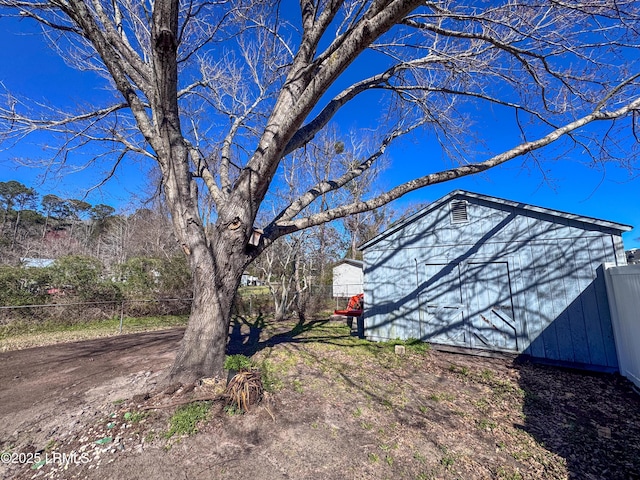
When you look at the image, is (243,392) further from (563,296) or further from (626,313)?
(563,296)

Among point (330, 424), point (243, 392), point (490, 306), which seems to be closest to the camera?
point (330, 424)

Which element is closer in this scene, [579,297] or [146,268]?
[579,297]

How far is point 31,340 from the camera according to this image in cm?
682

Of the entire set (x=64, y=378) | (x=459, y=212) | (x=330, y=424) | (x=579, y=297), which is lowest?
(x=330, y=424)

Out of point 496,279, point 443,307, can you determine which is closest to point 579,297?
point 496,279

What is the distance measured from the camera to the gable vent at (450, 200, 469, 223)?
6615 millimetres

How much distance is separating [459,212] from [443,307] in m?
2.42

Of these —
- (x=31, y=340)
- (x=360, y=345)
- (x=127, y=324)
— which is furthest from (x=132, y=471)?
(x=127, y=324)

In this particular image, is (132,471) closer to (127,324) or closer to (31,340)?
(31,340)

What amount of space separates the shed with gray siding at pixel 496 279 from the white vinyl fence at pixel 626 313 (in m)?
0.25

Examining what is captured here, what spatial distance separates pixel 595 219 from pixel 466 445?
5.48 meters

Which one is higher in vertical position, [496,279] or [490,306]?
[496,279]

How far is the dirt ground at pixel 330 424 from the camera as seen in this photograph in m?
2.24

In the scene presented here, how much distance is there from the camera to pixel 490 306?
6.10m
